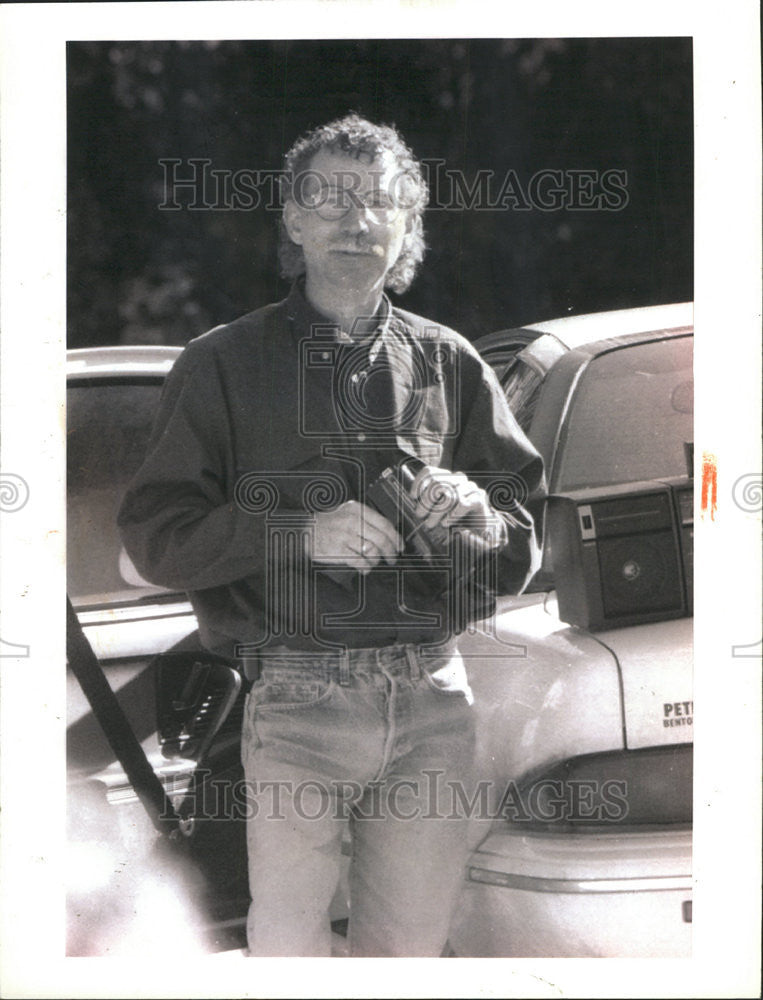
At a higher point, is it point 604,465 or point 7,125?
point 7,125

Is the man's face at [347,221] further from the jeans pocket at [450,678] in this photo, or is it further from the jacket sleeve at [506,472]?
the jeans pocket at [450,678]

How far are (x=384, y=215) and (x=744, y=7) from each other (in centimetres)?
98

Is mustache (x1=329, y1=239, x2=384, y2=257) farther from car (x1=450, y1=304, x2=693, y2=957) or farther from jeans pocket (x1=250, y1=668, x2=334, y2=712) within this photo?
jeans pocket (x1=250, y1=668, x2=334, y2=712)

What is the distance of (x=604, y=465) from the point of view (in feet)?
7.89

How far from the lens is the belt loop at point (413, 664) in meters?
2.27

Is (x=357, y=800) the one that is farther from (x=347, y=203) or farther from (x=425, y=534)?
(x=347, y=203)

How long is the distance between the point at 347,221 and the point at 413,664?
99 cm

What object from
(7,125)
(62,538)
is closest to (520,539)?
(62,538)

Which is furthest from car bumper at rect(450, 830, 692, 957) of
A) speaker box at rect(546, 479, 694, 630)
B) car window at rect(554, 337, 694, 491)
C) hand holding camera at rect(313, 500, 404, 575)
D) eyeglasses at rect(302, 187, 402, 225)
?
eyeglasses at rect(302, 187, 402, 225)

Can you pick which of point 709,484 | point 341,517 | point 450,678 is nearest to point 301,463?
point 341,517

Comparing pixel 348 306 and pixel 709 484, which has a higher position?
pixel 348 306

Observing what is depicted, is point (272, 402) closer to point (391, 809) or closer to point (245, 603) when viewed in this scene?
point (245, 603)

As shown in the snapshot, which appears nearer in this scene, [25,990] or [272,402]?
[272,402]

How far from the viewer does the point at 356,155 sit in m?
2.37
